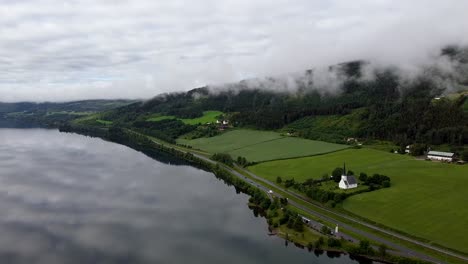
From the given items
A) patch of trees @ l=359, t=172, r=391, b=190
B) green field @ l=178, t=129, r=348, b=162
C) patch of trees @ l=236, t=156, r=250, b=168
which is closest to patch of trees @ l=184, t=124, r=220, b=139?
green field @ l=178, t=129, r=348, b=162

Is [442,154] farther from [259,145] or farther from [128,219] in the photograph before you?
[128,219]

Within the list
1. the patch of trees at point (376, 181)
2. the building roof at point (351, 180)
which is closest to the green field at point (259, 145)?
the patch of trees at point (376, 181)

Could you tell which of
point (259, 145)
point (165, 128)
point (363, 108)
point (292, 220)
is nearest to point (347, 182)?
point (292, 220)

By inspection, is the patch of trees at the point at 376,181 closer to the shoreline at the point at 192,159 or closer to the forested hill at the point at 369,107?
the shoreline at the point at 192,159

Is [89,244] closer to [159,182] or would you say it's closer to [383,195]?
[159,182]

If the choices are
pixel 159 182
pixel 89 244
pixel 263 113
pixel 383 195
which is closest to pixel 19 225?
pixel 89 244

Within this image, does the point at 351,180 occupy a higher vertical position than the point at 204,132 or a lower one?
lower
